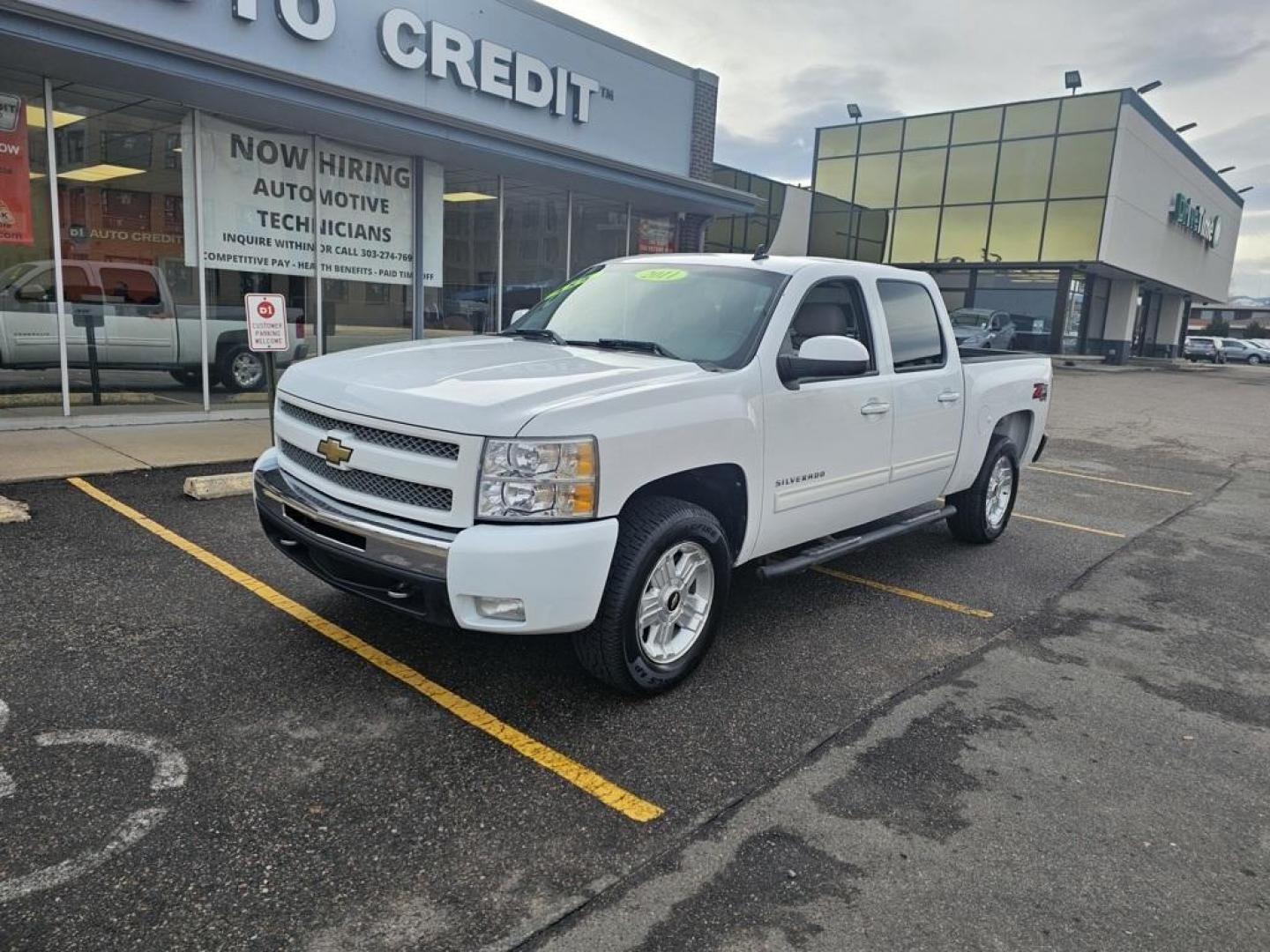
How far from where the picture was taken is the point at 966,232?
36906 mm

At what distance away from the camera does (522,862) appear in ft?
9.09

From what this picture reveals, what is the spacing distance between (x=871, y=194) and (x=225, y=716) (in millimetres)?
39854

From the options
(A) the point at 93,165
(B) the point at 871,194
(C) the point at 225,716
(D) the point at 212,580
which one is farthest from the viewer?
(B) the point at 871,194

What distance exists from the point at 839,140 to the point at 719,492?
40.0 metres

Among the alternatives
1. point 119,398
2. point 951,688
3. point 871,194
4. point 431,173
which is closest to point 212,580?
point 951,688

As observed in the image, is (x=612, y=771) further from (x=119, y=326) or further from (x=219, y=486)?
(x=119, y=326)

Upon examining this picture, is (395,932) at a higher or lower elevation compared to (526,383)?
lower

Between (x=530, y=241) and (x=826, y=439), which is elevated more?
(x=530, y=241)

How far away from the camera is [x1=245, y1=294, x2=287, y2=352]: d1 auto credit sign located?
6.73 meters

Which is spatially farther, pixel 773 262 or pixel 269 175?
pixel 269 175

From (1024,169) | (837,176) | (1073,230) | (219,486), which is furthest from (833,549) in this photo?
(837,176)

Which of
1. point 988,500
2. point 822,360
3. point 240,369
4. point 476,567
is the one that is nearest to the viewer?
point 476,567

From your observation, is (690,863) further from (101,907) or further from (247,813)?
(101,907)

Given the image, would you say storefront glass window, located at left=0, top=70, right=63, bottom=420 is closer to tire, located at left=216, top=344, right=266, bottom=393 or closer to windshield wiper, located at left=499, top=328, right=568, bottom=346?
tire, located at left=216, top=344, right=266, bottom=393
